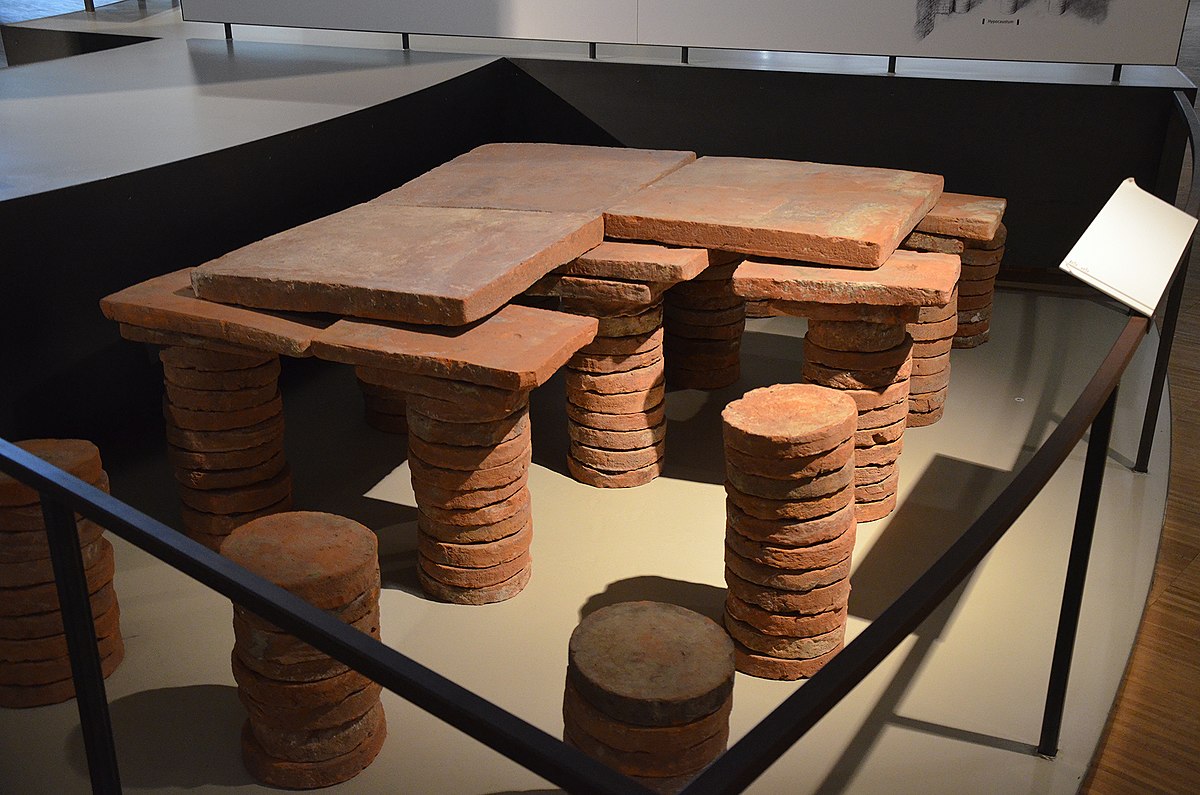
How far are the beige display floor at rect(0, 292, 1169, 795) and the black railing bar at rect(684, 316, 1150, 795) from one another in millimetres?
1371

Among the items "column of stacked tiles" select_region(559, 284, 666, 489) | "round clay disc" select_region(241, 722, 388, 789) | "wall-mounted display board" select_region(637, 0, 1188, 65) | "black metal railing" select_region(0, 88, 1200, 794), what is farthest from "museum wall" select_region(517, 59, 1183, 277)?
"round clay disc" select_region(241, 722, 388, 789)

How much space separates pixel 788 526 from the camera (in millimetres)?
3545

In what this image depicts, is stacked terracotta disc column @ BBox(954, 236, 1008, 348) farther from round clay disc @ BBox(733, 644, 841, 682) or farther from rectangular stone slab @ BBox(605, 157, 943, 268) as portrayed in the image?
round clay disc @ BBox(733, 644, 841, 682)

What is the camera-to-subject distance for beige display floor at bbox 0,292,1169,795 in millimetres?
3248

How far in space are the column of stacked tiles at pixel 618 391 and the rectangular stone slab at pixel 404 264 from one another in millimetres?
273

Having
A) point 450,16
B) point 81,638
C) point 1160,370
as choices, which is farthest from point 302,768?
point 450,16

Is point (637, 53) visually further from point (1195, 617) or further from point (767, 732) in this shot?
point (767, 732)

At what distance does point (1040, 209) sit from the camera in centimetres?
642

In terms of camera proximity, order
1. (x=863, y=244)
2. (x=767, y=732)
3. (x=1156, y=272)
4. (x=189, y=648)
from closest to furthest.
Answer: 1. (x=767, y=732)
2. (x=1156, y=272)
3. (x=189, y=648)
4. (x=863, y=244)

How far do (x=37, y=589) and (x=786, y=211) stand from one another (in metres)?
3.01

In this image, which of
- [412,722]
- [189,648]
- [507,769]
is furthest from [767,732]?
[189,648]

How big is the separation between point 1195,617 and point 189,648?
3.24 meters

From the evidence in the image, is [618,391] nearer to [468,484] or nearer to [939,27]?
[468,484]

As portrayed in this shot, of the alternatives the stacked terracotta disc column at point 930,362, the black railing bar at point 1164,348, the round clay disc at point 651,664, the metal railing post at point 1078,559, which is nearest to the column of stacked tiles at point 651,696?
the round clay disc at point 651,664
